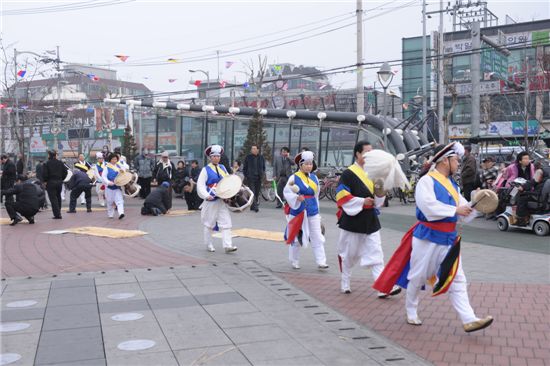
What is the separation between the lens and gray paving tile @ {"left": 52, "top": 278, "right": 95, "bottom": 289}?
7.38m

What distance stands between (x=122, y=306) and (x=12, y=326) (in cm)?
112

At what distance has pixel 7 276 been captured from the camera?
8.03m

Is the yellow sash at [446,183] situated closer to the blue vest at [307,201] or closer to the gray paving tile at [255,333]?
the gray paving tile at [255,333]

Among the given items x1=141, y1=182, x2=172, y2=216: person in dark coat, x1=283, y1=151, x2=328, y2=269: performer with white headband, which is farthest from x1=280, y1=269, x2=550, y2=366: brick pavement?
x1=141, y1=182, x2=172, y2=216: person in dark coat

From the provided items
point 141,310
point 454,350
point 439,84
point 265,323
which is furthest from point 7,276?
point 439,84

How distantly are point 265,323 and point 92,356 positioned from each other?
5.34 ft

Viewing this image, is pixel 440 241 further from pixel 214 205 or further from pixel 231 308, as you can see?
pixel 214 205

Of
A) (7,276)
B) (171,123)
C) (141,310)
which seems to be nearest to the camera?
(141,310)

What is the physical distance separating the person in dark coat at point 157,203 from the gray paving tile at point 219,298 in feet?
30.3

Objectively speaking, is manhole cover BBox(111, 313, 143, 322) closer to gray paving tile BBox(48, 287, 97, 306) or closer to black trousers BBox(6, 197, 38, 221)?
gray paving tile BBox(48, 287, 97, 306)

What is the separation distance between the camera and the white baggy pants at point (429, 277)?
5.34 m

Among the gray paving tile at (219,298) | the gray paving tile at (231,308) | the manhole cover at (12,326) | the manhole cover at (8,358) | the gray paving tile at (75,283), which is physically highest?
the gray paving tile at (231,308)

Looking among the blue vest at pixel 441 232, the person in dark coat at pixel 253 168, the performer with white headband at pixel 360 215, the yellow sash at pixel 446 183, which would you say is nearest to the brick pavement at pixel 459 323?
the performer with white headband at pixel 360 215

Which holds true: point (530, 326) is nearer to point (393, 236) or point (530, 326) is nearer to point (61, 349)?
point (61, 349)
